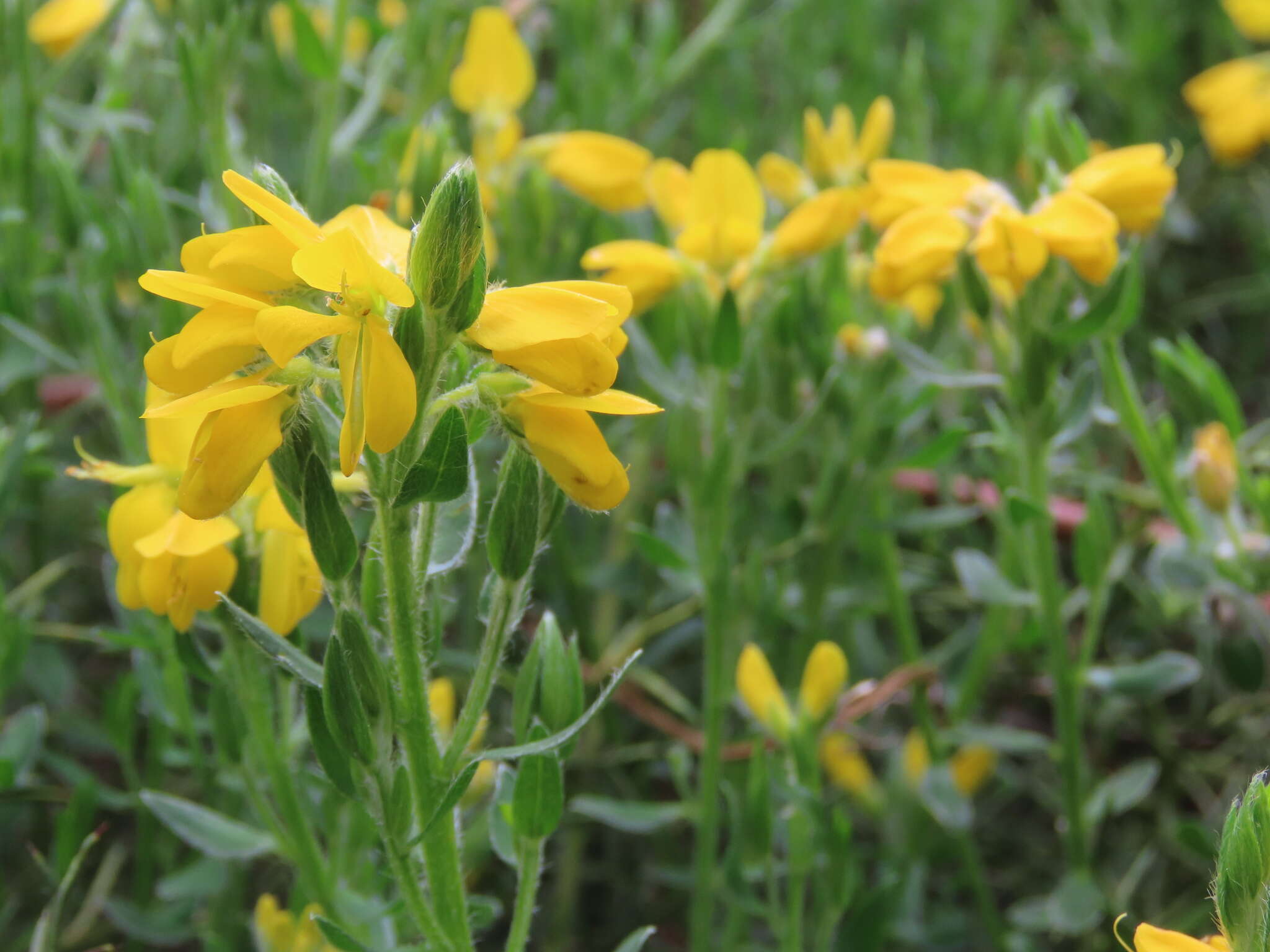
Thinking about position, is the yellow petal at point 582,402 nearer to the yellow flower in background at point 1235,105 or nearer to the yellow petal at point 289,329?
the yellow petal at point 289,329

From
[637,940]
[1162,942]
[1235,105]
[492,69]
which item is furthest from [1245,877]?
[1235,105]

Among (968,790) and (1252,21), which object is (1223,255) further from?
(968,790)

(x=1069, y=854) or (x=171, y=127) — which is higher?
(x=171, y=127)

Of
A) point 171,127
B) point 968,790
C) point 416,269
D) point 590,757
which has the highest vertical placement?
point 416,269

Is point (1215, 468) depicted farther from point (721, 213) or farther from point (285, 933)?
point (285, 933)

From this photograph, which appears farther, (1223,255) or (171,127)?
(1223,255)

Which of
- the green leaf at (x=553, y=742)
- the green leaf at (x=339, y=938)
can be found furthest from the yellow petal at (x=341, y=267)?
the green leaf at (x=339, y=938)

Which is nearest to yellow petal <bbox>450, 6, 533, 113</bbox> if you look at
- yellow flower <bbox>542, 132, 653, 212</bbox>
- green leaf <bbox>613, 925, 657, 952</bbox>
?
yellow flower <bbox>542, 132, 653, 212</bbox>

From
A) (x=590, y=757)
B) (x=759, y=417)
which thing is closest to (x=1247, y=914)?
(x=759, y=417)
